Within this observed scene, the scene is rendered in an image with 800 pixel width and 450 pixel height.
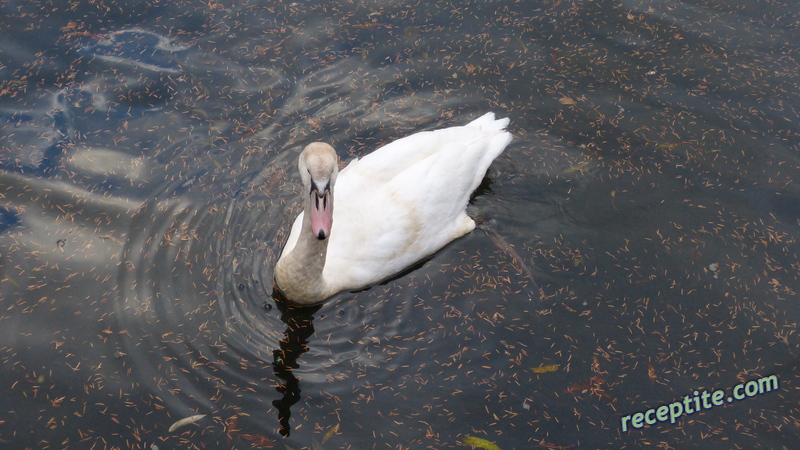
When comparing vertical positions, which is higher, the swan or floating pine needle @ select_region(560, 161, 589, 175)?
the swan

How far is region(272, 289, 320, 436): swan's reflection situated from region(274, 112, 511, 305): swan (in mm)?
99

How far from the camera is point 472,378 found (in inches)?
188

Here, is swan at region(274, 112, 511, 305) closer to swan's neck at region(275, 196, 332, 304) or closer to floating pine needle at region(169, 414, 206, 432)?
swan's neck at region(275, 196, 332, 304)

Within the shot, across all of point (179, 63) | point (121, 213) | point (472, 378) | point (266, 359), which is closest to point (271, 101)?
point (179, 63)

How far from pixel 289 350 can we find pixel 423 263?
1393mm

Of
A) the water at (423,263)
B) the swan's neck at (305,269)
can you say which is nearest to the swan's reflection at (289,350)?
the water at (423,263)

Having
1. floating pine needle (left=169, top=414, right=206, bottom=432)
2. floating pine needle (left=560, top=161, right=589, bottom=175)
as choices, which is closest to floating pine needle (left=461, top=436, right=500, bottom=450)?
floating pine needle (left=169, top=414, right=206, bottom=432)

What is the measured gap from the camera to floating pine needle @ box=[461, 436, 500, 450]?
440 centimetres

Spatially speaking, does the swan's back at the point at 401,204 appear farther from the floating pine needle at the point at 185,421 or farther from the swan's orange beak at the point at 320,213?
the floating pine needle at the point at 185,421

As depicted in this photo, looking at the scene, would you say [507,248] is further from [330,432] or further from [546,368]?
[330,432]

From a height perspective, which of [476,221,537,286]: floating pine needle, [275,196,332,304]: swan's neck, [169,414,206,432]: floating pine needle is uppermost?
[275,196,332,304]: swan's neck

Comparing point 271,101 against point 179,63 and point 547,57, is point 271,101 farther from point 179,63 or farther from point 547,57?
point 547,57

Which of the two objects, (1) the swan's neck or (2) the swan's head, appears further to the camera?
(1) the swan's neck

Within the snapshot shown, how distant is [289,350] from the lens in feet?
15.9
